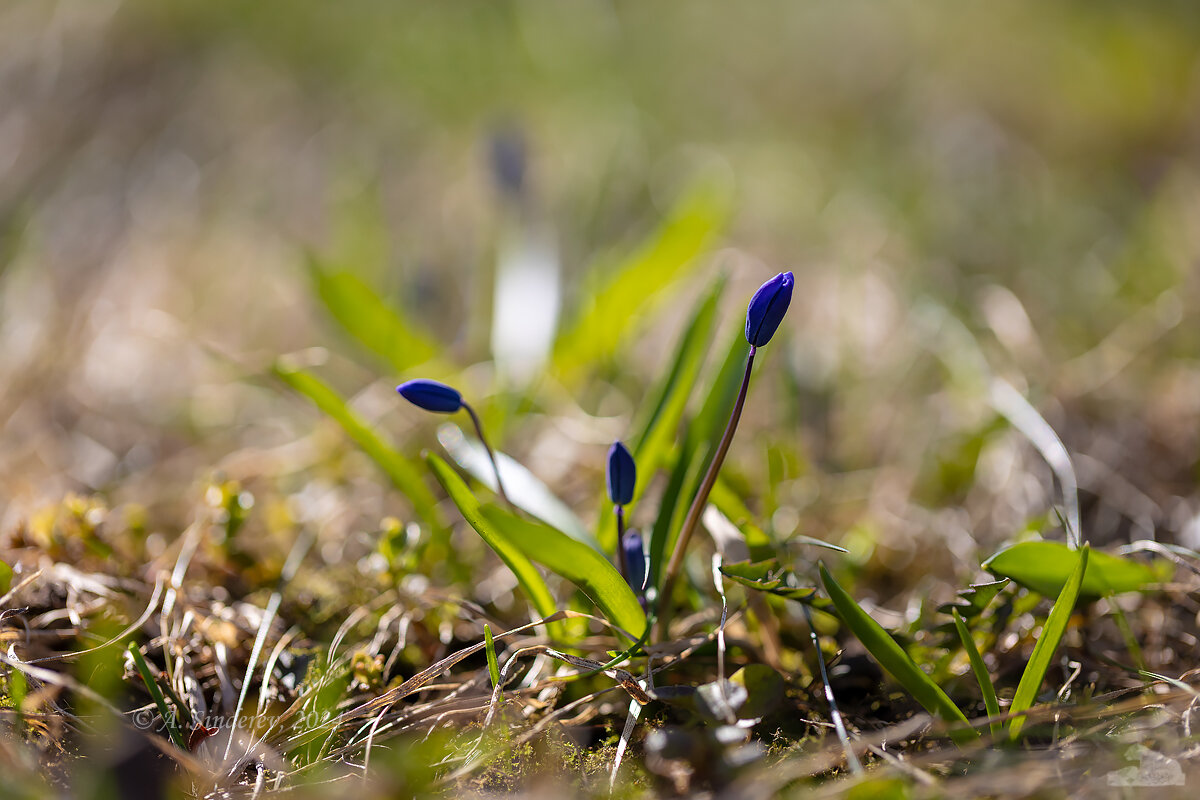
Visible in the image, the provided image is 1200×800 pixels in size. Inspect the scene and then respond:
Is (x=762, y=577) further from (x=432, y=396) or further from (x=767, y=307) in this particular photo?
(x=432, y=396)

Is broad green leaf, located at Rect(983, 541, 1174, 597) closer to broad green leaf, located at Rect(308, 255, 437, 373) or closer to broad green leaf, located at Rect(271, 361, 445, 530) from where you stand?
broad green leaf, located at Rect(271, 361, 445, 530)

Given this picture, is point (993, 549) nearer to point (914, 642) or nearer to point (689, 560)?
point (914, 642)

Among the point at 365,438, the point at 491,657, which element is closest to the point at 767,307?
the point at 491,657

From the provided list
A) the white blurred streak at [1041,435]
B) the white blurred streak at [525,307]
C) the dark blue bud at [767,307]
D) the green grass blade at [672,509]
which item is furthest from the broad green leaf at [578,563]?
the white blurred streak at [525,307]

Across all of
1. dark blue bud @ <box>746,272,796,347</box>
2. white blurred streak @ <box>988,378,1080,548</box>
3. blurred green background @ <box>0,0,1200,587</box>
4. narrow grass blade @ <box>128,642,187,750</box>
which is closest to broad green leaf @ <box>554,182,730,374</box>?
blurred green background @ <box>0,0,1200,587</box>

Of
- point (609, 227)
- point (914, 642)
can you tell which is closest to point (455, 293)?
point (609, 227)

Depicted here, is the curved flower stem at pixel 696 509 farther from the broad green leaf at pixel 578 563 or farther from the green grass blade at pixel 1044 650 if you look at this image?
the green grass blade at pixel 1044 650

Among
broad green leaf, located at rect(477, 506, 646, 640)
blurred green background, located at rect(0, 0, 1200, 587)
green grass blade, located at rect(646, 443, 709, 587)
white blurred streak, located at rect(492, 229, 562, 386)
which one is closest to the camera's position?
broad green leaf, located at rect(477, 506, 646, 640)
